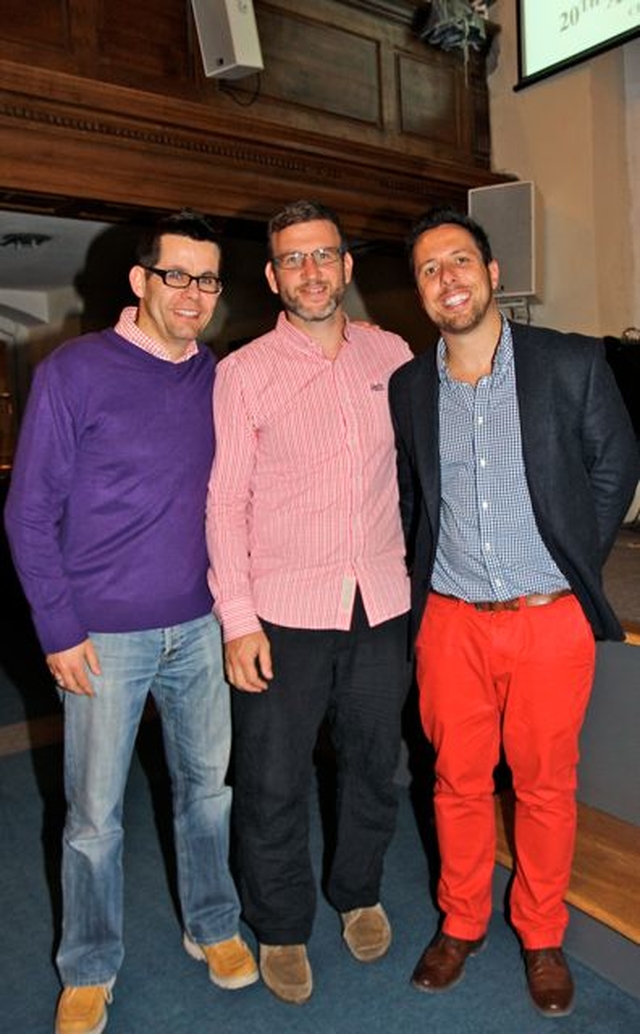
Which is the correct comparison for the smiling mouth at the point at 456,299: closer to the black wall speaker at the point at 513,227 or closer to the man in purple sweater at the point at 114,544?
the man in purple sweater at the point at 114,544

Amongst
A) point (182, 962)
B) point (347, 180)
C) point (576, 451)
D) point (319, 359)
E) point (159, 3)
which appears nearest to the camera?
point (576, 451)

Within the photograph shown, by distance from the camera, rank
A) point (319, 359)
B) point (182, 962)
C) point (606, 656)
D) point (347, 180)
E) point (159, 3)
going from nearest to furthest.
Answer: point (319, 359), point (182, 962), point (606, 656), point (159, 3), point (347, 180)

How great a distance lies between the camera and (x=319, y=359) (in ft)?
6.63

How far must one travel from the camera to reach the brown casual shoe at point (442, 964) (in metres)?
2.07

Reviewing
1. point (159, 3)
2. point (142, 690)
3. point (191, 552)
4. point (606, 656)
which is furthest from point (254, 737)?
point (159, 3)

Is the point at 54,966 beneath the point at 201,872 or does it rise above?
beneath

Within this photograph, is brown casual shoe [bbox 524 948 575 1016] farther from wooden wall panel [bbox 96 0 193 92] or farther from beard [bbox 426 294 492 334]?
wooden wall panel [bbox 96 0 193 92]

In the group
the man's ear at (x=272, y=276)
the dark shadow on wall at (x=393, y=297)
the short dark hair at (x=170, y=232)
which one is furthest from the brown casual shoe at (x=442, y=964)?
the dark shadow on wall at (x=393, y=297)

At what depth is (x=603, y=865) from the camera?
2.26m

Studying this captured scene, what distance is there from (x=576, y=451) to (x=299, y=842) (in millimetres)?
1076

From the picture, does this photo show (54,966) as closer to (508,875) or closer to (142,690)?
(142,690)

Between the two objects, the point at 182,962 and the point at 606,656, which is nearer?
the point at 182,962

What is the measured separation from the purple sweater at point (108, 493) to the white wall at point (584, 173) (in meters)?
4.02

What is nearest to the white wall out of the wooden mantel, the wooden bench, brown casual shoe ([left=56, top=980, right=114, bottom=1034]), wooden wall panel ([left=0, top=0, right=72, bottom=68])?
the wooden mantel
